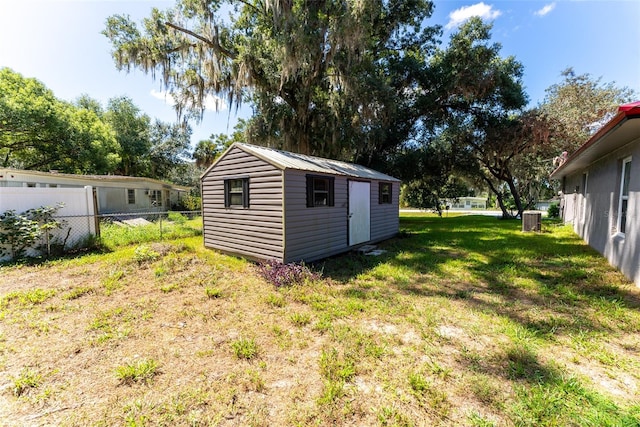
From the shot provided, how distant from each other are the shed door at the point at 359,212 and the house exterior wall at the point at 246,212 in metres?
2.71

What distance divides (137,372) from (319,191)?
200 inches

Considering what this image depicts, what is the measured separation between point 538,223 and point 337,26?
1143 centimetres

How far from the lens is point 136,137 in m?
24.1

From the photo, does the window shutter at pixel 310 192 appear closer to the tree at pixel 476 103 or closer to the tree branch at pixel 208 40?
the tree branch at pixel 208 40

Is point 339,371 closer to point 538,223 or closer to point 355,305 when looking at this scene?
point 355,305

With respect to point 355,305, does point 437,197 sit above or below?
above

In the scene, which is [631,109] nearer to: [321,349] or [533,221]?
[321,349]

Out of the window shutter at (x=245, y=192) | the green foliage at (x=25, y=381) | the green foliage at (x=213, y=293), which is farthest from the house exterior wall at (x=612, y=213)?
the green foliage at (x=25, y=381)

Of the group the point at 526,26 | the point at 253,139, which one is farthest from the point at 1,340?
the point at 526,26

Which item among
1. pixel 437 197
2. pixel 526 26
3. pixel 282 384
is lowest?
pixel 282 384

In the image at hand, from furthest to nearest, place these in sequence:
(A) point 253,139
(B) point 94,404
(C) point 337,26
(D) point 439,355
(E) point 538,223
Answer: (A) point 253,139 → (E) point 538,223 → (C) point 337,26 → (D) point 439,355 → (B) point 94,404

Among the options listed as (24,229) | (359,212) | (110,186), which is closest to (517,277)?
(359,212)

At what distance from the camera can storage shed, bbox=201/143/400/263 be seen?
5.86 metres

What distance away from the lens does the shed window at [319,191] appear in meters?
6.39
